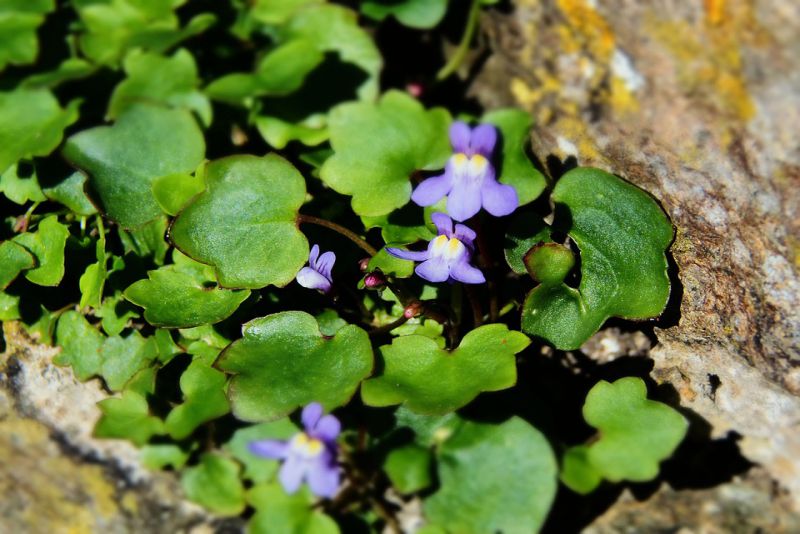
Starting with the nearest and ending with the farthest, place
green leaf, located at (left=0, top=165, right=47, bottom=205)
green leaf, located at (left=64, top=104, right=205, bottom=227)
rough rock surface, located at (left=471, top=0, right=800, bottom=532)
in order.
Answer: rough rock surface, located at (left=471, top=0, right=800, bottom=532), green leaf, located at (left=64, top=104, right=205, bottom=227), green leaf, located at (left=0, top=165, right=47, bottom=205)

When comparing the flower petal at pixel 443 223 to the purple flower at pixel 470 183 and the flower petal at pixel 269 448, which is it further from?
the flower petal at pixel 269 448

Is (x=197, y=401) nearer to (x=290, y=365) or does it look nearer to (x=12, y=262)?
(x=290, y=365)

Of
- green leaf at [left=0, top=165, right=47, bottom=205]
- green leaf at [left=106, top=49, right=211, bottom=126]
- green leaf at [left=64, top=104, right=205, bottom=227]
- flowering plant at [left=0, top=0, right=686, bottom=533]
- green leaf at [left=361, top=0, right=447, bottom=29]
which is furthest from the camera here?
green leaf at [left=361, top=0, right=447, bottom=29]

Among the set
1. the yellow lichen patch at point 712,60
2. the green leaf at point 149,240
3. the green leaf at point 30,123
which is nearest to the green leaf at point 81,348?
the green leaf at point 149,240

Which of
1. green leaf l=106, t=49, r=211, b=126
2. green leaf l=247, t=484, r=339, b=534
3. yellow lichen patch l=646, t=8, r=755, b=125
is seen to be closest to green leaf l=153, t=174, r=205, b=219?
green leaf l=106, t=49, r=211, b=126

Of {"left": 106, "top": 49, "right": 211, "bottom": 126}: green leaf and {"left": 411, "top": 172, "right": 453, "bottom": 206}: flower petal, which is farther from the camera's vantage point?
{"left": 106, "top": 49, "right": 211, "bottom": 126}: green leaf

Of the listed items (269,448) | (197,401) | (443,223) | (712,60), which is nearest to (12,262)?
(197,401)

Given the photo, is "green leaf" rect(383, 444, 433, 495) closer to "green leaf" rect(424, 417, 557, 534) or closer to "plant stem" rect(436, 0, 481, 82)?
"green leaf" rect(424, 417, 557, 534)
